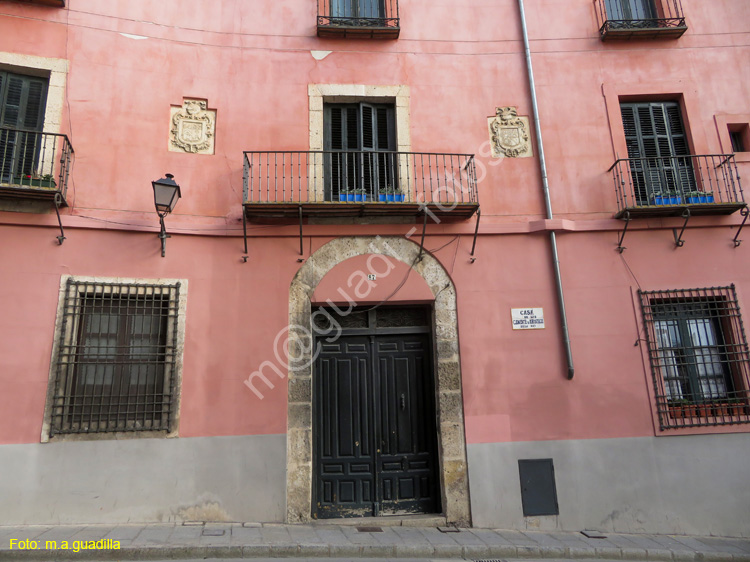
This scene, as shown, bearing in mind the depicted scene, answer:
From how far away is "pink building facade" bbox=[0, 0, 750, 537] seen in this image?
232 inches

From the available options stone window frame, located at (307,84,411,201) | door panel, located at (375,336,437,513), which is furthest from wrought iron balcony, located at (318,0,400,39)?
door panel, located at (375,336,437,513)

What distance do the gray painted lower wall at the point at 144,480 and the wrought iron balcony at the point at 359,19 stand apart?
5.76 m

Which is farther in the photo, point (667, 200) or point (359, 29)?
point (359, 29)

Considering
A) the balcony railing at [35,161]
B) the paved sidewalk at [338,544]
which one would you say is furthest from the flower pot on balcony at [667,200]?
the balcony railing at [35,161]

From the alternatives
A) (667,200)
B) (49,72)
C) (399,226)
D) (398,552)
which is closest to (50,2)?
(49,72)

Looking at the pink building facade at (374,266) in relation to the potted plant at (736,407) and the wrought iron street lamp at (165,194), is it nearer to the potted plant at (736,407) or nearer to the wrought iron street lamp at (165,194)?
the potted plant at (736,407)

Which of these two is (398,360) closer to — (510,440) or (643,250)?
(510,440)

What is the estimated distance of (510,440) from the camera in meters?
6.23

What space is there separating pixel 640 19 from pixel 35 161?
895 cm

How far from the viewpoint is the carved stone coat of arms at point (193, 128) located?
6.66m

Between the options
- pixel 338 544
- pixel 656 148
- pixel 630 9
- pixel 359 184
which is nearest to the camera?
pixel 338 544

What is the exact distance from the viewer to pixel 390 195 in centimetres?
666

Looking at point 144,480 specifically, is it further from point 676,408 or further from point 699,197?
point 699,197

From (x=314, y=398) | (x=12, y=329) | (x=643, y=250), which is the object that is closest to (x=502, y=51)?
(x=643, y=250)
